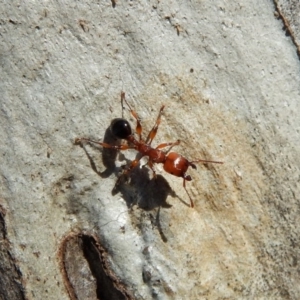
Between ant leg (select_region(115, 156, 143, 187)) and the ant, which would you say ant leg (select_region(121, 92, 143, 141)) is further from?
ant leg (select_region(115, 156, 143, 187))

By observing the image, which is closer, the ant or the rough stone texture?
the rough stone texture

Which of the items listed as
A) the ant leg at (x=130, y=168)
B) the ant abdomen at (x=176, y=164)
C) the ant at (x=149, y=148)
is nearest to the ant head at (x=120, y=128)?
the ant at (x=149, y=148)

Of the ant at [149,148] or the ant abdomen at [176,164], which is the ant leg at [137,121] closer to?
the ant at [149,148]

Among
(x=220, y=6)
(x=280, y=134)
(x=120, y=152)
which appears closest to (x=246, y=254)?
(x=280, y=134)

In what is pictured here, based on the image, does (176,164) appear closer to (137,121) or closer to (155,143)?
(155,143)

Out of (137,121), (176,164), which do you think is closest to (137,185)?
(176,164)

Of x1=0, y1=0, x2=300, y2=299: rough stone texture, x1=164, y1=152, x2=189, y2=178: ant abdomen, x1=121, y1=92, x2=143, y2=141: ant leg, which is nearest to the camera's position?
x1=0, y1=0, x2=300, y2=299: rough stone texture

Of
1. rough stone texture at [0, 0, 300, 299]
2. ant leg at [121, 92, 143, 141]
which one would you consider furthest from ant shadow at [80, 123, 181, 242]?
ant leg at [121, 92, 143, 141]

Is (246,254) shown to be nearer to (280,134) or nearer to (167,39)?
(280,134)
